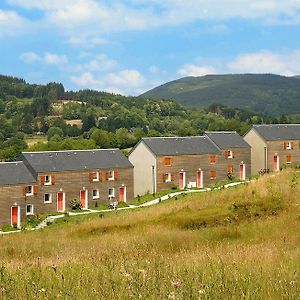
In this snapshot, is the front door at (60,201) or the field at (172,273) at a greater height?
the field at (172,273)

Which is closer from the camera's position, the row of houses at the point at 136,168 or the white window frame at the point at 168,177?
the row of houses at the point at 136,168

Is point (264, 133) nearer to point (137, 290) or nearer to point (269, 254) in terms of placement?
point (269, 254)

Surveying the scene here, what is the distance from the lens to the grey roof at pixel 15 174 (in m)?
48.4

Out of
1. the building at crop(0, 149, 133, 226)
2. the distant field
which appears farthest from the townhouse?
the distant field

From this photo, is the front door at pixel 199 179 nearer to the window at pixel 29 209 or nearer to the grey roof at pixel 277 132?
the grey roof at pixel 277 132

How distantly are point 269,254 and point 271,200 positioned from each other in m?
12.3

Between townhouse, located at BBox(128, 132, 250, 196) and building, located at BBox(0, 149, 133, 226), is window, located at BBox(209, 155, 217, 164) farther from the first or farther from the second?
building, located at BBox(0, 149, 133, 226)

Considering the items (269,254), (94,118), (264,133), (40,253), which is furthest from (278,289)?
(94,118)

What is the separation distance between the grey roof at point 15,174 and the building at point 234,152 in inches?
1011

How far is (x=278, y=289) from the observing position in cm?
687

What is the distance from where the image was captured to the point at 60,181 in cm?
5309

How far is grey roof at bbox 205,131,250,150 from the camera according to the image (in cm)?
6712

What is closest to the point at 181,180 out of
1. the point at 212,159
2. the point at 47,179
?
the point at 212,159

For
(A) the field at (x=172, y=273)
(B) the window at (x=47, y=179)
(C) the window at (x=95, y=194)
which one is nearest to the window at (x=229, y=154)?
(C) the window at (x=95, y=194)
